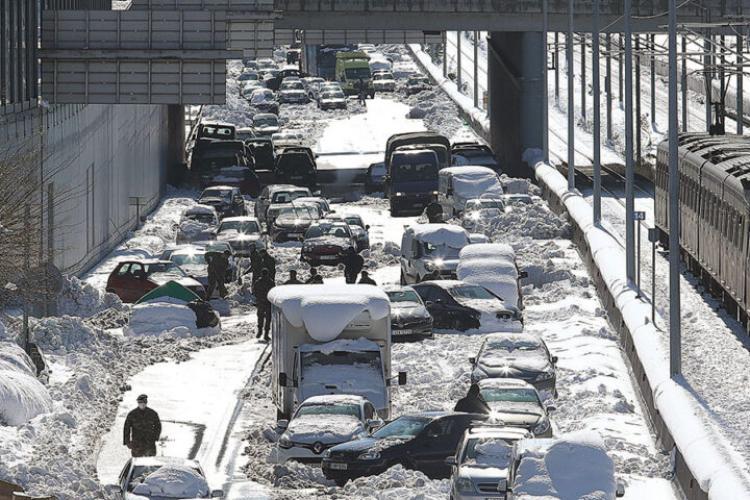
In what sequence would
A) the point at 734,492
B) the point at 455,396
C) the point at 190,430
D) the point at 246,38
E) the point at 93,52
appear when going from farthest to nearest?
the point at 246,38 → the point at 93,52 → the point at 455,396 → the point at 190,430 → the point at 734,492

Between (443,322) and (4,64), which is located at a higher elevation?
(4,64)

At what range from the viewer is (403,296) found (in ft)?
133

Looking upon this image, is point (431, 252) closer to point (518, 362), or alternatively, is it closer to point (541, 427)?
point (518, 362)

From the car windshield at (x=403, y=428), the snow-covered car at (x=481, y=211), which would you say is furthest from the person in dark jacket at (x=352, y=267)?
the car windshield at (x=403, y=428)

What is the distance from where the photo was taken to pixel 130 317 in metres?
40.9

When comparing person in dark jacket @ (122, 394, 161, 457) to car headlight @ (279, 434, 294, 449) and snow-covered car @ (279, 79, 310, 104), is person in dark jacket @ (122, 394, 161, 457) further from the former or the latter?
snow-covered car @ (279, 79, 310, 104)

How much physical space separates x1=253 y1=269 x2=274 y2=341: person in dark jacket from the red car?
455 cm

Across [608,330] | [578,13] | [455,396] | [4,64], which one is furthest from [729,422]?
[578,13]

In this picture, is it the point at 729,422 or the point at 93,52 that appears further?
the point at 93,52

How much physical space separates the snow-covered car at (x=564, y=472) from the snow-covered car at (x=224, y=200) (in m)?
43.3

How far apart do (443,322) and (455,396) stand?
8.20 meters

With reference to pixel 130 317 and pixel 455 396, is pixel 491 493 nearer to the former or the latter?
pixel 455 396

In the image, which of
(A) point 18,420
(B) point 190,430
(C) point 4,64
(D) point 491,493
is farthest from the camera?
(C) point 4,64

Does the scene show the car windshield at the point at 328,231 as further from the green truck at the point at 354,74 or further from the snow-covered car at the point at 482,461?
the green truck at the point at 354,74
